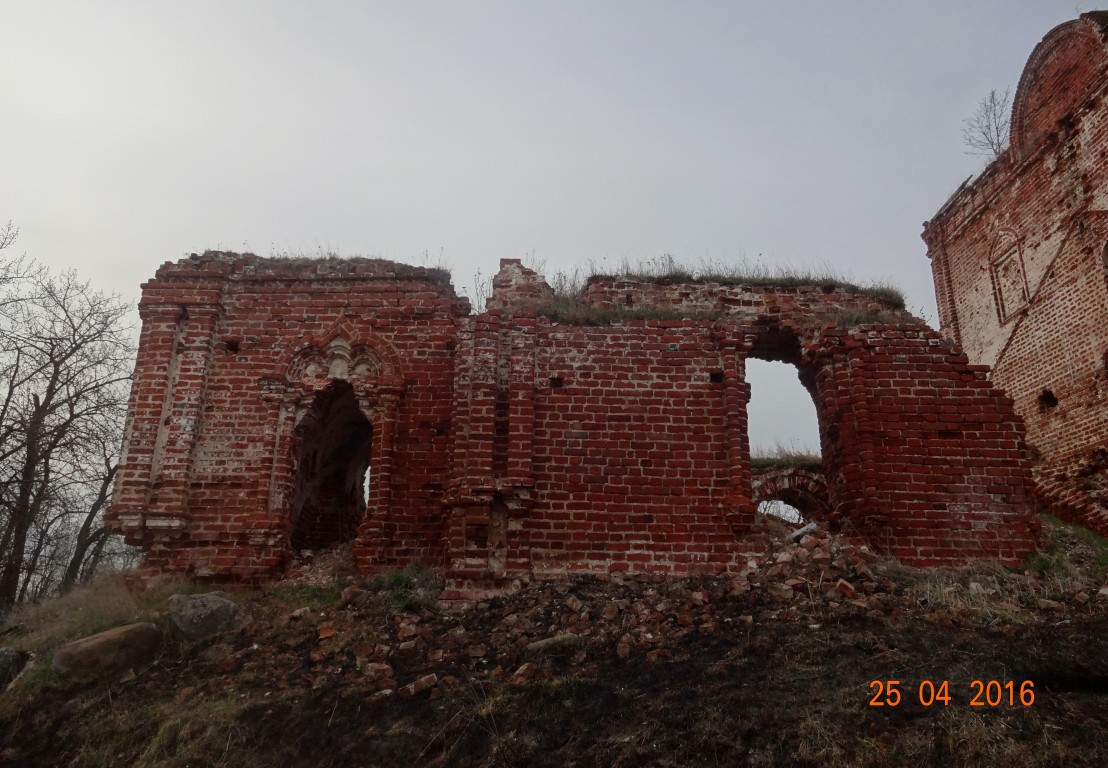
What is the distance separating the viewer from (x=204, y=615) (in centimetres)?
685

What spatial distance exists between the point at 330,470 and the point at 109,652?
3953mm

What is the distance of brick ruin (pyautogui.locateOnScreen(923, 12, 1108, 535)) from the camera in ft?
39.5

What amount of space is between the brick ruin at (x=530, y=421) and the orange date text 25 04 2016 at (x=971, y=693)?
94.4 inches

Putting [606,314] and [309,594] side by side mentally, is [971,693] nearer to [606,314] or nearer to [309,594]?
[606,314]

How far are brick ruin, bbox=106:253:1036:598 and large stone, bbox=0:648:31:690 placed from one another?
49.9 inches

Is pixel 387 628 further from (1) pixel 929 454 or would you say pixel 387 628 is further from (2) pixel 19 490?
(2) pixel 19 490

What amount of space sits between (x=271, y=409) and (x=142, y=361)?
150cm

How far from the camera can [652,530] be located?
23.8 ft

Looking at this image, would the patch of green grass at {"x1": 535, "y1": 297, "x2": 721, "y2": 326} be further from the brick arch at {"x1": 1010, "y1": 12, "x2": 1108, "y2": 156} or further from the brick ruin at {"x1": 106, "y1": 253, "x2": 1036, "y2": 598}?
the brick arch at {"x1": 1010, "y1": 12, "x2": 1108, "y2": 156}

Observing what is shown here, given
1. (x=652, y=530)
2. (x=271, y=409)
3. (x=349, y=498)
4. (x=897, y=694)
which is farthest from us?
(x=349, y=498)

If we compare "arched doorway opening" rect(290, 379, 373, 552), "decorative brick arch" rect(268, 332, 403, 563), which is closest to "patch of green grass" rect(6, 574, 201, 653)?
"decorative brick arch" rect(268, 332, 403, 563)

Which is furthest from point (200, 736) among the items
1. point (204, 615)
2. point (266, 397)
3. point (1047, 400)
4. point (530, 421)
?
point (1047, 400)

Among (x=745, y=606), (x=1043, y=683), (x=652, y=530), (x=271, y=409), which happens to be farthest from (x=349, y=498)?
(x=1043, y=683)

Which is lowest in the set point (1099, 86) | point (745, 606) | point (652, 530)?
point (745, 606)
